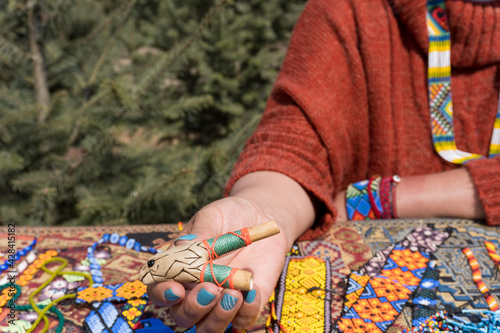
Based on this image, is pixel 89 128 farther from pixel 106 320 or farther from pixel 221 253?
pixel 221 253

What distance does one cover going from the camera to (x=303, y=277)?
35.2 inches

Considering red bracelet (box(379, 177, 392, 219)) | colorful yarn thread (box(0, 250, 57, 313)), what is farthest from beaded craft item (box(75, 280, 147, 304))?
red bracelet (box(379, 177, 392, 219))

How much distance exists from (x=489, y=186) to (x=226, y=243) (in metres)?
0.81

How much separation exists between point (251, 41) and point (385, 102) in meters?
1.72

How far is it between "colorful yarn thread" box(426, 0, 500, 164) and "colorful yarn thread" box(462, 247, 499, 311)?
298mm

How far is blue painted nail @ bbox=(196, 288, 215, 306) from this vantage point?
1.95 feet

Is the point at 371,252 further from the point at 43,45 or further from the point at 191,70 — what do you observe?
the point at 191,70

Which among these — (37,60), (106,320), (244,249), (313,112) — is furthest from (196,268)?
(37,60)

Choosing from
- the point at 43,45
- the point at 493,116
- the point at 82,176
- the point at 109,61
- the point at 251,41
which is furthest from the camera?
the point at 251,41

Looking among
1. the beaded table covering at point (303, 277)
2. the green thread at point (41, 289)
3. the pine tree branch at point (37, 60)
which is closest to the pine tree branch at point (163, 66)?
the pine tree branch at point (37, 60)

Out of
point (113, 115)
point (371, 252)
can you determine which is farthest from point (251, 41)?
point (371, 252)

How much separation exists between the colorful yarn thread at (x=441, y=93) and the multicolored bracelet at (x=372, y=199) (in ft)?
0.64

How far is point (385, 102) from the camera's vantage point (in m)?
1.21

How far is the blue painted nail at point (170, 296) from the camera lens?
2.01 feet
